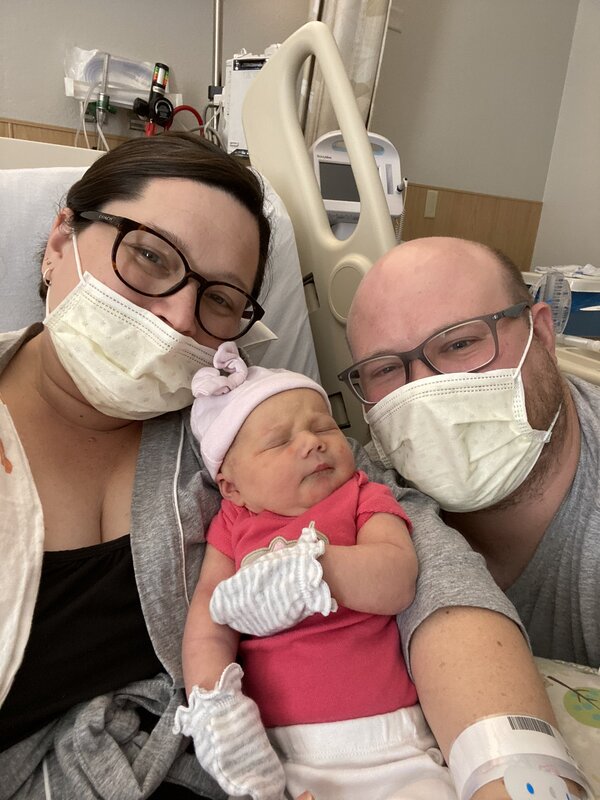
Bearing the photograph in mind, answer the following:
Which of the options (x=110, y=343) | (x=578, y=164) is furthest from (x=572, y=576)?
(x=578, y=164)

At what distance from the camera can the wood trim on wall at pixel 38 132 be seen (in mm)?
3002

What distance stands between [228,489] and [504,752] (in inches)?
24.1

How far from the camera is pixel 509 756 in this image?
0.74 metres

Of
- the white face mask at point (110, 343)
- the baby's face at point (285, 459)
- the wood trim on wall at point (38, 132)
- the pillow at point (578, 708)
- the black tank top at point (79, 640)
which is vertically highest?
the wood trim on wall at point (38, 132)

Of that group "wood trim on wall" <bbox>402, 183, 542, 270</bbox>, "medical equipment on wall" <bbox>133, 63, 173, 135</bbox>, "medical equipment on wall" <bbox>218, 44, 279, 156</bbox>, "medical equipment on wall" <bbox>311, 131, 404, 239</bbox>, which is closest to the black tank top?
"medical equipment on wall" <bbox>311, 131, 404, 239</bbox>

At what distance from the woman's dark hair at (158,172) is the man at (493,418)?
37 cm

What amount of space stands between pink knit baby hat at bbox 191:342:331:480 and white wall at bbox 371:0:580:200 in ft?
10.9

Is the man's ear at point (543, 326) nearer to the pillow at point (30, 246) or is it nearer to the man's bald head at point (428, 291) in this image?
the man's bald head at point (428, 291)

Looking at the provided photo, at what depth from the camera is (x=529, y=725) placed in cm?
77

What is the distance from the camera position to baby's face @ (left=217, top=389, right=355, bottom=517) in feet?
3.35

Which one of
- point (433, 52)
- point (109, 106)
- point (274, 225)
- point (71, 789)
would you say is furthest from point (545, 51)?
point (71, 789)

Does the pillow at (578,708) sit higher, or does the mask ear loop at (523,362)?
the mask ear loop at (523,362)


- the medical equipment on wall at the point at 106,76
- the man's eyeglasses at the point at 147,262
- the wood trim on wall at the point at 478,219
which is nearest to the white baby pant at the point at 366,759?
the man's eyeglasses at the point at 147,262

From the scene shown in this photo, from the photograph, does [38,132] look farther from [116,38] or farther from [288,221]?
[288,221]
